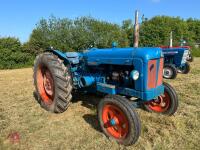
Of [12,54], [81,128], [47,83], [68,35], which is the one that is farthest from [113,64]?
[68,35]

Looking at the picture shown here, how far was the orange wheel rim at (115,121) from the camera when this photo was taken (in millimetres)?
3904

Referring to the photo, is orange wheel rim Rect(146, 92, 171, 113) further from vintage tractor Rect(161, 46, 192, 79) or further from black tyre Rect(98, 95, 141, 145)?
vintage tractor Rect(161, 46, 192, 79)

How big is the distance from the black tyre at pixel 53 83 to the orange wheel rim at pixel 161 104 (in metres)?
1.62

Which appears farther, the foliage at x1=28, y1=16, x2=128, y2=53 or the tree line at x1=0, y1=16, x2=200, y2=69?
the foliage at x1=28, y1=16, x2=128, y2=53

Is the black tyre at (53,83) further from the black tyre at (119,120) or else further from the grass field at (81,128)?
the black tyre at (119,120)

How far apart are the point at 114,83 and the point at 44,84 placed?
1.91m

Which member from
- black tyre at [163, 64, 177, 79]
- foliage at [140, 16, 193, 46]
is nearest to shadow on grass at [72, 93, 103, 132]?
black tyre at [163, 64, 177, 79]

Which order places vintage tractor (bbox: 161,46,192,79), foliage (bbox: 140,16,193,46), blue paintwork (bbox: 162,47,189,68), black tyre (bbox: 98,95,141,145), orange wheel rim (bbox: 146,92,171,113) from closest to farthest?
black tyre (bbox: 98,95,141,145)
orange wheel rim (bbox: 146,92,171,113)
vintage tractor (bbox: 161,46,192,79)
blue paintwork (bbox: 162,47,189,68)
foliage (bbox: 140,16,193,46)

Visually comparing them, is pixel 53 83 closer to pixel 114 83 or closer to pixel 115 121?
pixel 114 83

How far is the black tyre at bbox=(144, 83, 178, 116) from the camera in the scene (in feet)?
15.6

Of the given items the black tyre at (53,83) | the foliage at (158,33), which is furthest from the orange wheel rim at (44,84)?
the foliage at (158,33)

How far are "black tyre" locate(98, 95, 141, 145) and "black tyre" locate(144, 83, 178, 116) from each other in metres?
1.28

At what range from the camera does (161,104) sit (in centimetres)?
499

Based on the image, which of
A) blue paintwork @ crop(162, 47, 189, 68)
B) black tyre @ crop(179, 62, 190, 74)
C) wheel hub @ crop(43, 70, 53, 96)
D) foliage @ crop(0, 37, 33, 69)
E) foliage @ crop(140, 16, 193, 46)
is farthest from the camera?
foliage @ crop(140, 16, 193, 46)
